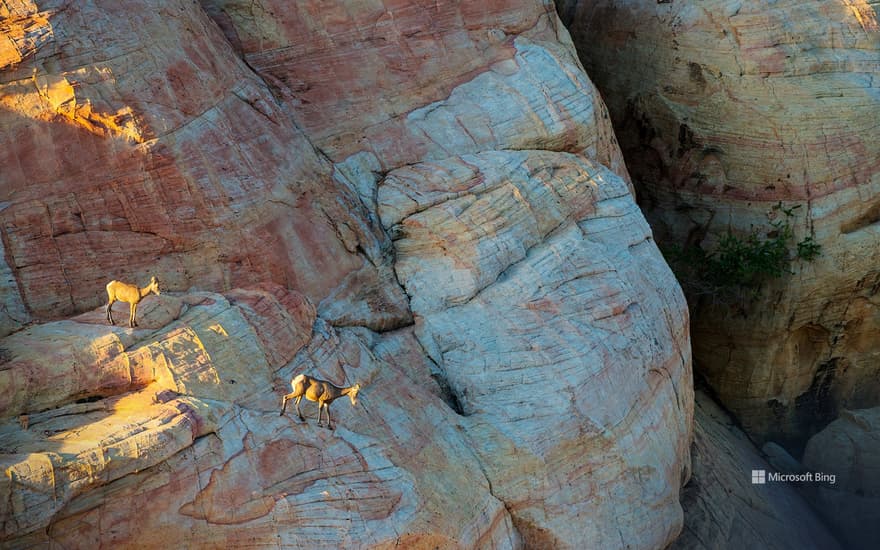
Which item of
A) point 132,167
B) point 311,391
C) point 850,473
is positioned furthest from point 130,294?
point 850,473

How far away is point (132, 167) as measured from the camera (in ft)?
26.6

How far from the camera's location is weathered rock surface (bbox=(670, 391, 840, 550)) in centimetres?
1084

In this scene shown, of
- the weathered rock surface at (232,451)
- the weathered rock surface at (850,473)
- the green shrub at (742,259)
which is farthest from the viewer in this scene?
the green shrub at (742,259)

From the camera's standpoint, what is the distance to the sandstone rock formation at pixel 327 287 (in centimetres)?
704

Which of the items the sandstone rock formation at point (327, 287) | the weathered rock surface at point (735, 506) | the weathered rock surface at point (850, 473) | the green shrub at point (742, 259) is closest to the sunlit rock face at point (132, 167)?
the sandstone rock formation at point (327, 287)

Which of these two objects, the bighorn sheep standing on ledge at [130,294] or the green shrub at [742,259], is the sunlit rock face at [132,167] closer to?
the bighorn sheep standing on ledge at [130,294]

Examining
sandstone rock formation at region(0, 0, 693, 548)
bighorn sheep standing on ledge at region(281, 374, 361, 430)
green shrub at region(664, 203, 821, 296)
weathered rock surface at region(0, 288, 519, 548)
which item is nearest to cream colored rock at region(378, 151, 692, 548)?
sandstone rock formation at region(0, 0, 693, 548)

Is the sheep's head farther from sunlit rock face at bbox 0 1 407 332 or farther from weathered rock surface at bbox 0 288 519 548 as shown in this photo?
sunlit rock face at bbox 0 1 407 332

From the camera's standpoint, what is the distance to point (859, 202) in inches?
542

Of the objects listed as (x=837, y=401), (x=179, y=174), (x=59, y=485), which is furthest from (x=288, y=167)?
(x=837, y=401)

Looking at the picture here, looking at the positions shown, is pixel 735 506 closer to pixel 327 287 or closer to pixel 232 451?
pixel 327 287

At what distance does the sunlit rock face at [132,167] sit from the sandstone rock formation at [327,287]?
0.06 ft

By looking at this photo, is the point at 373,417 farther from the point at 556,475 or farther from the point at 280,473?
the point at 556,475

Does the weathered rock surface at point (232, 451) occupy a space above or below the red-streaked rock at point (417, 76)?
below
